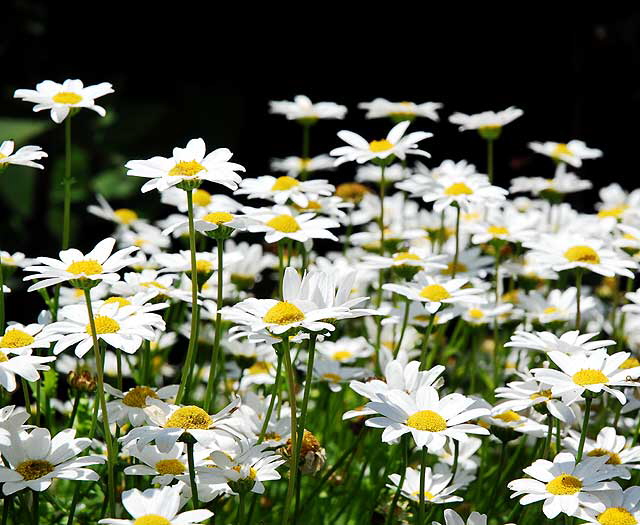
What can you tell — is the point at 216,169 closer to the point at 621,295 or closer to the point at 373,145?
the point at 373,145

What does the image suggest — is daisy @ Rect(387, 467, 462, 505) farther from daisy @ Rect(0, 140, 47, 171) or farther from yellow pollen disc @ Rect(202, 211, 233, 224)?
daisy @ Rect(0, 140, 47, 171)

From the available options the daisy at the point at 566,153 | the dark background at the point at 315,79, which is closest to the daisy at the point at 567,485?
the daisy at the point at 566,153

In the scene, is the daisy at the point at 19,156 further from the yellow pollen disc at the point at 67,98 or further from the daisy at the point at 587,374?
the daisy at the point at 587,374

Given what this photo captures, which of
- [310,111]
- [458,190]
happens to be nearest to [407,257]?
[458,190]

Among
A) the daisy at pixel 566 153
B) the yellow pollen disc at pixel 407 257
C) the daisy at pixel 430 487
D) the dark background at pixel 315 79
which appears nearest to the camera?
the daisy at pixel 430 487

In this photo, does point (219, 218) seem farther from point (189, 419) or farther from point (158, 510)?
point (158, 510)

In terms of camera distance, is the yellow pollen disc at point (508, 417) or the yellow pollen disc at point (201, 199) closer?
the yellow pollen disc at point (508, 417)

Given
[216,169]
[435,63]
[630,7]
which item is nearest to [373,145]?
[216,169]
